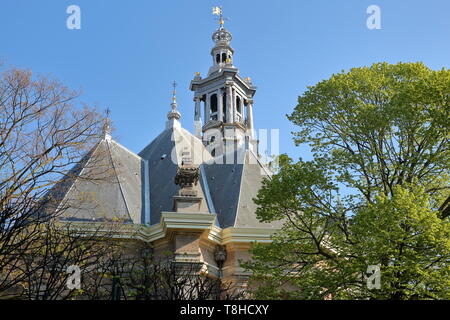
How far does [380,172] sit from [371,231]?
2.88 m

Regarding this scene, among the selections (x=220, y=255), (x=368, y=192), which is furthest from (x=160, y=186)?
(x=368, y=192)

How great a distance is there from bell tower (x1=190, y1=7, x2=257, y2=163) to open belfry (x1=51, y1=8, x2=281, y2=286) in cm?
46

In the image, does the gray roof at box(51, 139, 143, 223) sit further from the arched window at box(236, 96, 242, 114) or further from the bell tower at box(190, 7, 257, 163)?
the arched window at box(236, 96, 242, 114)

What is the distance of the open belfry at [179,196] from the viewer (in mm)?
18172

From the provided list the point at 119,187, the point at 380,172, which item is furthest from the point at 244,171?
the point at 380,172

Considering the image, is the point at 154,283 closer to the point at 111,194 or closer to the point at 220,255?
the point at 220,255

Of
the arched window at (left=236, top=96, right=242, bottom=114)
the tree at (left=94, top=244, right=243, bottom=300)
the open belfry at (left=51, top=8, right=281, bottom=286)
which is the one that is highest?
the arched window at (left=236, top=96, right=242, bottom=114)

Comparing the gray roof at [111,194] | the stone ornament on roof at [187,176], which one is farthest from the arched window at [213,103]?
the stone ornament on roof at [187,176]

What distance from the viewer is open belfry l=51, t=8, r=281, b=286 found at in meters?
18.2

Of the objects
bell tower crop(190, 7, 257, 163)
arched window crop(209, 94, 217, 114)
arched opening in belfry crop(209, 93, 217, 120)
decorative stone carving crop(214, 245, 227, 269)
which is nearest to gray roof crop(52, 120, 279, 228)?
decorative stone carving crop(214, 245, 227, 269)

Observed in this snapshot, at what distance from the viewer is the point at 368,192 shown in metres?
13.9
